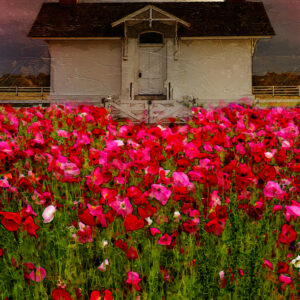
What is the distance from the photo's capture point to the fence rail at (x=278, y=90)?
23.2 metres

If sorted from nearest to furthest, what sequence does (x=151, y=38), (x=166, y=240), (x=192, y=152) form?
(x=166, y=240) → (x=192, y=152) → (x=151, y=38)

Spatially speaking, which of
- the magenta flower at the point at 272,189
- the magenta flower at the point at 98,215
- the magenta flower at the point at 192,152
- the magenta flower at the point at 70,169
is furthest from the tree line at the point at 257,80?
the magenta flower at the point at 98,215

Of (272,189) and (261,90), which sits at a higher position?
(272,189)

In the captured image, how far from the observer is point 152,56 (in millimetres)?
16453

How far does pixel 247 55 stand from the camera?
16547mm

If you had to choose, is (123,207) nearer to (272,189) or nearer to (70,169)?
(70,169)

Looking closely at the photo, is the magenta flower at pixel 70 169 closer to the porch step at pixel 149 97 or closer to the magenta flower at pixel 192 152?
the magenta flower at pixel 192 152

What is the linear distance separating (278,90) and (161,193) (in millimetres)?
24411

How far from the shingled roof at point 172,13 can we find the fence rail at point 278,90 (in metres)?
6.61

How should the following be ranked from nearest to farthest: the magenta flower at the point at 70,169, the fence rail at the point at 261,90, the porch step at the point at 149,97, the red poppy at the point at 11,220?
the red poppy at the point at 11,220, the magenta flower at the point at 70,169, the porch step at the point at 149,97, the fence rail at the point at 261,90

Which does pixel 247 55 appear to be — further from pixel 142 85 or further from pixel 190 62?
pixel 142 85

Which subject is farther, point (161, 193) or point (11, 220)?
point (161, 193)

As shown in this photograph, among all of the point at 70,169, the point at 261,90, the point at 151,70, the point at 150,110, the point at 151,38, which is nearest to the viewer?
the point at 70,169

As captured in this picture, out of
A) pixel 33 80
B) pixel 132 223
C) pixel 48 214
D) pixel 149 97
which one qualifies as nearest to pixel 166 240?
pixel 132 223
